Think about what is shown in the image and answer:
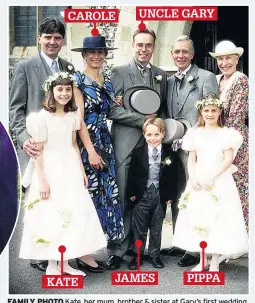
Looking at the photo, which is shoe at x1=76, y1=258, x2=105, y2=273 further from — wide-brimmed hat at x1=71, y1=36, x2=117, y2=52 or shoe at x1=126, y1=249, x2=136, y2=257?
wide-brimmed hat at x1=71, y1=36, x2=117, y2=52

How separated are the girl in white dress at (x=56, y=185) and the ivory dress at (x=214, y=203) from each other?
2.39 ft

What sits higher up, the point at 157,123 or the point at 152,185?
the point at 157,123

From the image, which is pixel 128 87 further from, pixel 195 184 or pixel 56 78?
pixel 195 184

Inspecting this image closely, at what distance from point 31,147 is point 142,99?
0.83 metres

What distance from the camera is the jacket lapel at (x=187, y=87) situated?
4.87 m

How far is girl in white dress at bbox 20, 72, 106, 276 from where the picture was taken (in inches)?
186

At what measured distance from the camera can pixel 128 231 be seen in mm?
4961

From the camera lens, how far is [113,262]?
4.95 m

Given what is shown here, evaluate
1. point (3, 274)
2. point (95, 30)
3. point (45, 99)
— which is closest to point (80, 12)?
point (95, 30)

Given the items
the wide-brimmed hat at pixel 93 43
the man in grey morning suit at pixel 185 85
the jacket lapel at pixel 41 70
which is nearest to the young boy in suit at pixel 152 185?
the man in grey morning suit at pixel 185 85

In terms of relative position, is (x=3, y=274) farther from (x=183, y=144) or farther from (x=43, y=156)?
(x=183, y=144)

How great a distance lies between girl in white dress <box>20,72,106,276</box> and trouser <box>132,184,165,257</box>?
0.35m

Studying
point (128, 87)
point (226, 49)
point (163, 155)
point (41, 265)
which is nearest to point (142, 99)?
point (128, 87)

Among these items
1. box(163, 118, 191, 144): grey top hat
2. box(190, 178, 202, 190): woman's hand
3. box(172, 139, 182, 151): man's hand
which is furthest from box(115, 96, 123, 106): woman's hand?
box(190, 178, 202, 190): woman's hand
